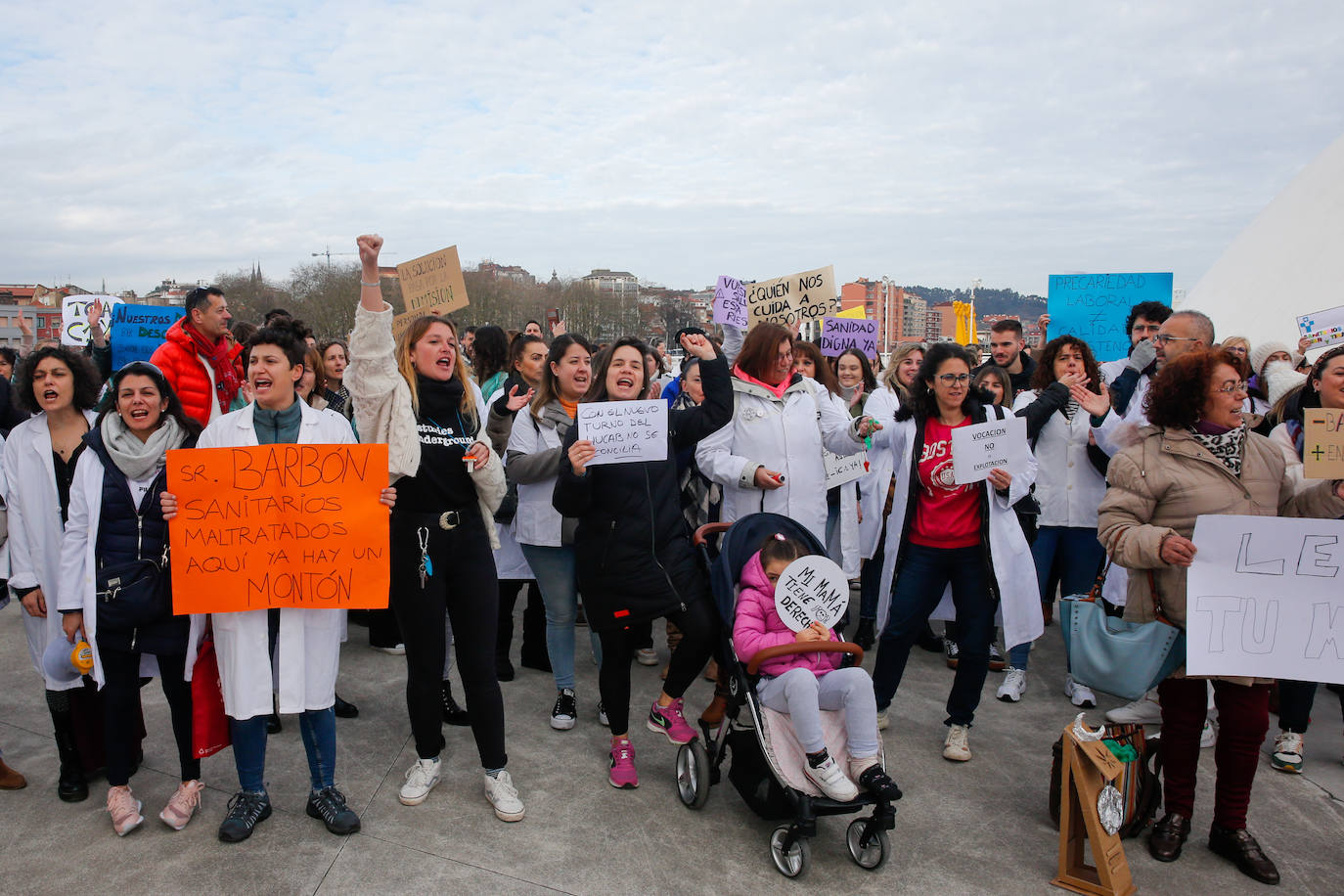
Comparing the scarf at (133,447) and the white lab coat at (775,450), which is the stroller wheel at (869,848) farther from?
the scarf at (133,447)

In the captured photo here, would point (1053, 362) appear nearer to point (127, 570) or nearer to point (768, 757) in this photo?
point (768, 757)

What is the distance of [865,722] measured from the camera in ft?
11.1

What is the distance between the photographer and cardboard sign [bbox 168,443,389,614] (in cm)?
342

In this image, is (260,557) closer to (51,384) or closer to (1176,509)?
(51,384)

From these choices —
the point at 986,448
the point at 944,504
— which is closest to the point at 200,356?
the point at 944,504

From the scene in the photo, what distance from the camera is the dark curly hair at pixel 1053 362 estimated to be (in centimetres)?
539

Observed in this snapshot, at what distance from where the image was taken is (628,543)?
13.2 feet

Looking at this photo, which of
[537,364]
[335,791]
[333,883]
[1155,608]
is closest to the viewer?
[333,883]

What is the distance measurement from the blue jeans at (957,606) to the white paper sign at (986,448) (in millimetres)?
418

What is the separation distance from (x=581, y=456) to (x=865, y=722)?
1611mm

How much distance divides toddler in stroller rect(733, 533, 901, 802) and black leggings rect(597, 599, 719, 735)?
0.84 feet

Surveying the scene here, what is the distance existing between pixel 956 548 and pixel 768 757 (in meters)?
1.57

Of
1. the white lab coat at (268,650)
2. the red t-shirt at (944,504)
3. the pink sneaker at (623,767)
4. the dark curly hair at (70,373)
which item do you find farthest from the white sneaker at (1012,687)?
the dark curly hair at (70,373)

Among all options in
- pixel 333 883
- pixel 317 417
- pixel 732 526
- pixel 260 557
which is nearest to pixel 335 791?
pixel 333 883
